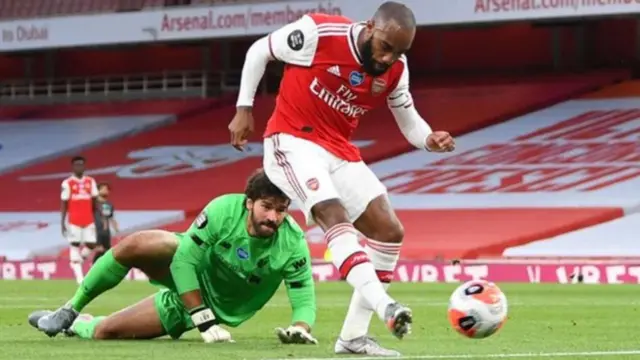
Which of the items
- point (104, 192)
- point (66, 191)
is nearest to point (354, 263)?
point (66, 191)

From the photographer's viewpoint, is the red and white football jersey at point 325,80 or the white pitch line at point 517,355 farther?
the red and white football jersey at point 325,80

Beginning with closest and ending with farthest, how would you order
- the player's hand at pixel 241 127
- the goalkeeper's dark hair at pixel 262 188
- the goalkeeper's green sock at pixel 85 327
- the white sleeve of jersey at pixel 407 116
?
1. the player's hand at pixel 241 127
2. the goalkeeper's dark hair at pixel 262 188
3. the white sleeve of jersey at pixel 407 116
4. the goalkeeper's green sock at pixel 85 327

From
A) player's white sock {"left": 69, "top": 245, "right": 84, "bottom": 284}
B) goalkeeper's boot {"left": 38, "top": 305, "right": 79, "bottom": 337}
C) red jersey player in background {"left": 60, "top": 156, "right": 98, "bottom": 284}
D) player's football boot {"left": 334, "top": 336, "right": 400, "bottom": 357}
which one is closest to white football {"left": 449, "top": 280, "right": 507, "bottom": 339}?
player's football boot {"left": 334, "top": 336, "right": 400, "bottom": 357}

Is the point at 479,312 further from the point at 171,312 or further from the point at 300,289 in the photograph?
the point at 171,312

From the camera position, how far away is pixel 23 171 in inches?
1490

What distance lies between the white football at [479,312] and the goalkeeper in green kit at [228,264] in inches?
46.4

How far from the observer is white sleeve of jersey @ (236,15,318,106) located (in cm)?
824

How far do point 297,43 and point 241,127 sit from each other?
54 cm

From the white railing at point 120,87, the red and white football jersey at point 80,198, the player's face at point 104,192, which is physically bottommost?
the white railing at point 120,87

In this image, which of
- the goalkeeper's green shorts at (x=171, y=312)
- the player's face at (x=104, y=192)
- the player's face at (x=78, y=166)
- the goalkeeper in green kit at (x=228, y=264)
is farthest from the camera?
the player's face at (x=104, y=192)

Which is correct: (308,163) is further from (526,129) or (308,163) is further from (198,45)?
(198,45)

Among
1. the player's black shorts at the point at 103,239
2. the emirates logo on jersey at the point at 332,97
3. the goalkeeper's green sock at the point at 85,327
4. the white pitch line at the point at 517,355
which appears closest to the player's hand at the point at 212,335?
the goalkeeper's green sock at the point at 85,327

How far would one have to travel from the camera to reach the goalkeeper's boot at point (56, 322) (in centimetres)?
954

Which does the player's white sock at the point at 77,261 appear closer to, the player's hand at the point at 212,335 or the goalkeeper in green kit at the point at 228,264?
the goalkeeper in green kit at the point at 228,264
